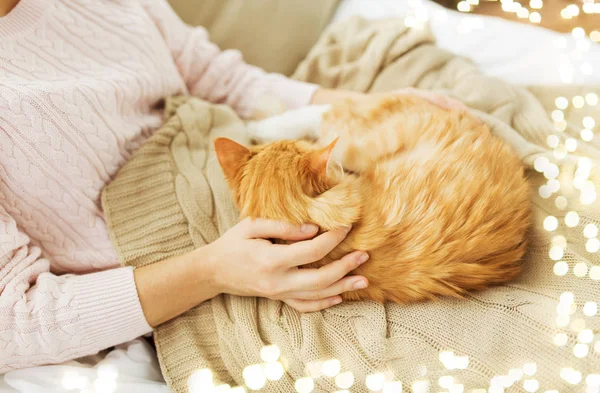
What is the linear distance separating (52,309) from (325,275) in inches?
23.5

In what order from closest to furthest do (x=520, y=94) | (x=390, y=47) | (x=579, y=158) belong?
1. (x=579, y=158)
2. (x=520, y=94)
3. (x=390, y=47)

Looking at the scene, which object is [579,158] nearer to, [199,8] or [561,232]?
[561,232]

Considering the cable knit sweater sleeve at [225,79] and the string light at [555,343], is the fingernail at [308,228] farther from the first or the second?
the cable knit sweater sleeve at [225,79]

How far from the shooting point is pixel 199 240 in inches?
42.6

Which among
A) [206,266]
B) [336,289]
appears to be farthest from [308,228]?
[206,266]

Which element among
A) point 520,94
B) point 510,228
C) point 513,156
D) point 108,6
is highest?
point 520,94

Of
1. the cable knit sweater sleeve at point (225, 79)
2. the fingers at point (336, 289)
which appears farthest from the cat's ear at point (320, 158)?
the cable knit sweater sleeve at point (225, 79)

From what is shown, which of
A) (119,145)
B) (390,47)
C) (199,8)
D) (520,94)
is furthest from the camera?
(199,8)

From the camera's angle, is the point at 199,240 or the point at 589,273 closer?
the point at 589,273

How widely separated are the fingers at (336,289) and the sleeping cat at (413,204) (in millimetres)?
27

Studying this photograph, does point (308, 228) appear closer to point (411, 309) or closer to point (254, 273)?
point (254, 273)

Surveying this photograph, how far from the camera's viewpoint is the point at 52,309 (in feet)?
3.06

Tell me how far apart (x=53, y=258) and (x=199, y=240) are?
14.4 inches

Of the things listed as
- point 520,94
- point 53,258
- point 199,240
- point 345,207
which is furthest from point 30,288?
point 520,94
